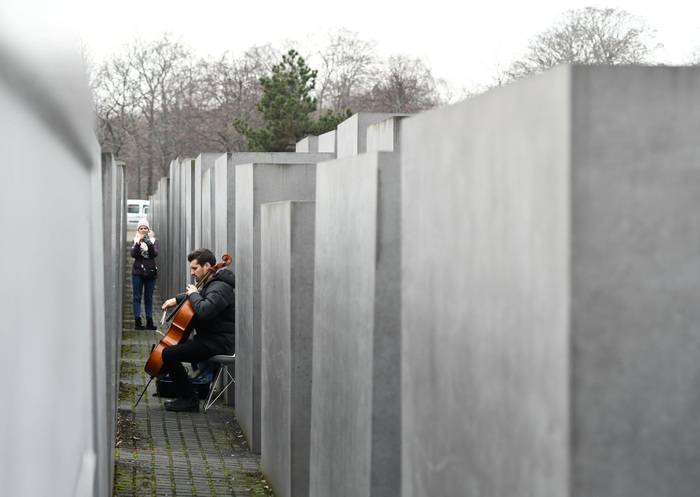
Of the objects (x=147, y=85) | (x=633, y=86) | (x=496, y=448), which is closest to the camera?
(x=633, y=86)

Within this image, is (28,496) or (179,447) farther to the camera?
(179,447)

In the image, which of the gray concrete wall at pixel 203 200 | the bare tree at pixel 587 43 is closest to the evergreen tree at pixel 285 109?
the bare tree at pixel 587 43

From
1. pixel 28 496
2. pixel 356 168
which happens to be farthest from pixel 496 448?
pixel 356 168

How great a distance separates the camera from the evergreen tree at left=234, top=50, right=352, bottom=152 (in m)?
48.5

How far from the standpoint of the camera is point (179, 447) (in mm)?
10195

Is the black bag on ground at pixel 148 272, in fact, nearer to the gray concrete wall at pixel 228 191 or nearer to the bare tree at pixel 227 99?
the gray concrete wall at pixel 228 191

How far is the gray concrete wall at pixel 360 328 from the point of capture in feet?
16.7

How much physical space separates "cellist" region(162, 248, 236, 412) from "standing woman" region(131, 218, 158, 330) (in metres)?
6.95

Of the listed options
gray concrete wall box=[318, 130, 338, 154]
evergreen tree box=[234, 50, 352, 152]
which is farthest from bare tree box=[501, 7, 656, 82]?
gray concrete wall box=[318, 130, 338, 154]

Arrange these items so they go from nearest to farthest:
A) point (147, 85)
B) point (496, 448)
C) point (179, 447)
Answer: point (496, 448), point (179, 447), point (147, 85)

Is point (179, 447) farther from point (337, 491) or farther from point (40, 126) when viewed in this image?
point (40, 126)

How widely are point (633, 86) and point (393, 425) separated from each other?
267 cm

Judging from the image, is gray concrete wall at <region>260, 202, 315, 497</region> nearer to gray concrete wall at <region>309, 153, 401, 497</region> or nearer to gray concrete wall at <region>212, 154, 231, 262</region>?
gray concrete wall at <region>309, 153, 401, 497</region>

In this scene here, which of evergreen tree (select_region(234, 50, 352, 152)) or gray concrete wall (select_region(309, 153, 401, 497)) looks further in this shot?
evergreen tree (select_region(234, 50, 352, 152))
